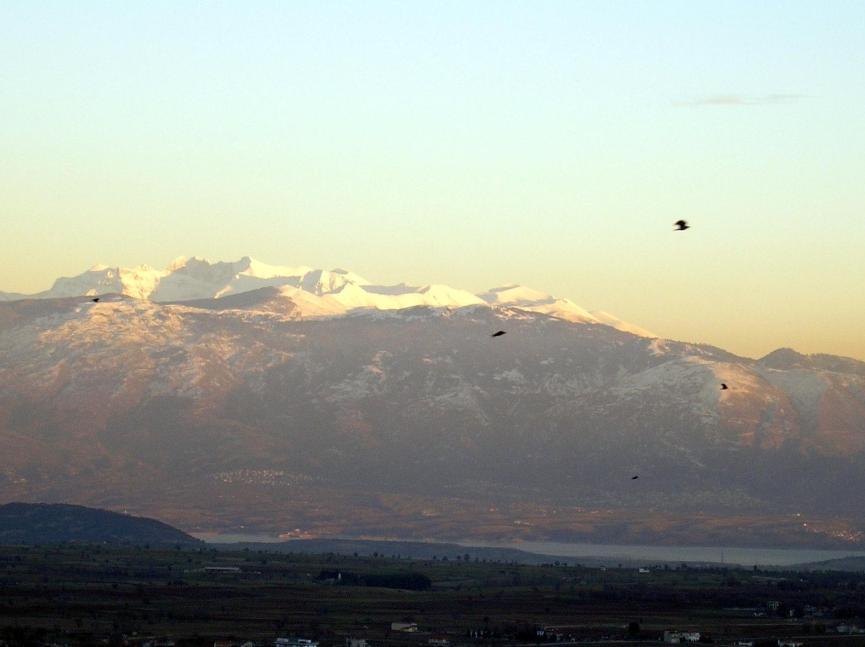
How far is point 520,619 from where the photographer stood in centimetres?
18338

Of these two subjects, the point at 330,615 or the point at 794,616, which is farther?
the point at 794,616

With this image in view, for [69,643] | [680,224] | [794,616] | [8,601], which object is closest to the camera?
[680,224]

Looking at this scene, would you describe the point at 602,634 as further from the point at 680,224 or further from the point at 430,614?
the point at 680,224

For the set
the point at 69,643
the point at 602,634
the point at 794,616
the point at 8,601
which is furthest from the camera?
the point at 794,616

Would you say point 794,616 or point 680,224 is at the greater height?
point 680,224

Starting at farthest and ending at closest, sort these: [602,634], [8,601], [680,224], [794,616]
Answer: [794,616]
[8,601]
[602,634]
[680,224]

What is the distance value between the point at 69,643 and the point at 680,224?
49.5 m

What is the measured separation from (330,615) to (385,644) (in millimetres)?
30138

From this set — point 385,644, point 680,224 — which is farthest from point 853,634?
point 680,224

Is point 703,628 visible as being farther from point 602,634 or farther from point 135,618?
point 135,618

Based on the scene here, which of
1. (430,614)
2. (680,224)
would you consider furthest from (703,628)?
(680,224)

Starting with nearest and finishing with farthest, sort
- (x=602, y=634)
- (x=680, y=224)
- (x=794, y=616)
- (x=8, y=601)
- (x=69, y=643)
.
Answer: (x=680, y=224), (x=69, y=643), (x=602, y=634), (x=8, y=601), (x=794, y=616)

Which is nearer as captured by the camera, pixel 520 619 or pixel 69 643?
pixel 69 643

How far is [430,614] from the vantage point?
19012 centimetres
